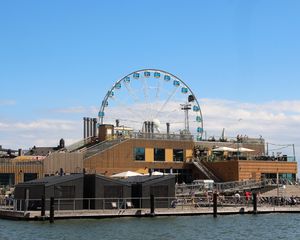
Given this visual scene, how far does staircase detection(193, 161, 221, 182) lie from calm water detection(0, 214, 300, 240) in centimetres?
2535

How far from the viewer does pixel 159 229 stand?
4438 centimetres

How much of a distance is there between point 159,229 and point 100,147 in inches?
1353

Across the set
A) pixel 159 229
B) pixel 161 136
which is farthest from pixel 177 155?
pixel 159 229

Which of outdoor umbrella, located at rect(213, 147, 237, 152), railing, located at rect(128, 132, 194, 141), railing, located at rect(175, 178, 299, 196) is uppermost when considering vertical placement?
railing, located at rect(128, 132, 194, 141)

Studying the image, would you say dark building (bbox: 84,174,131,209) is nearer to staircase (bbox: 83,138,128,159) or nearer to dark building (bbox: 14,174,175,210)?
dark building (bbox: 14,174,175,210)

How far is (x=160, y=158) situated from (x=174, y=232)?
3847 centimetres

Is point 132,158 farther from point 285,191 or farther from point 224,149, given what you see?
point 285,191

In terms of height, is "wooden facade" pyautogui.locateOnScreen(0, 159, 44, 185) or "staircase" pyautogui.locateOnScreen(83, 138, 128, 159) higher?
"staircase" pyautogui.locateOnScreen(83, 138, 128, 159)

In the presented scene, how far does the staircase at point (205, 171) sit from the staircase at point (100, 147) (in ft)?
33.4

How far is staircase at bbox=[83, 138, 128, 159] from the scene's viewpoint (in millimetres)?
76750

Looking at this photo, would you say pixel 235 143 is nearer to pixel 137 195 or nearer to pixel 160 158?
pixel 160 158

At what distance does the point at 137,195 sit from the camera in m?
54.0

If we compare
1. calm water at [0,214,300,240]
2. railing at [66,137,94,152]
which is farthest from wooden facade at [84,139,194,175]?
calm water at [0,214,300,240]

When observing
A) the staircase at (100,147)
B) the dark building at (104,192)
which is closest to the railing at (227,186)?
the dark building at (104,192)
